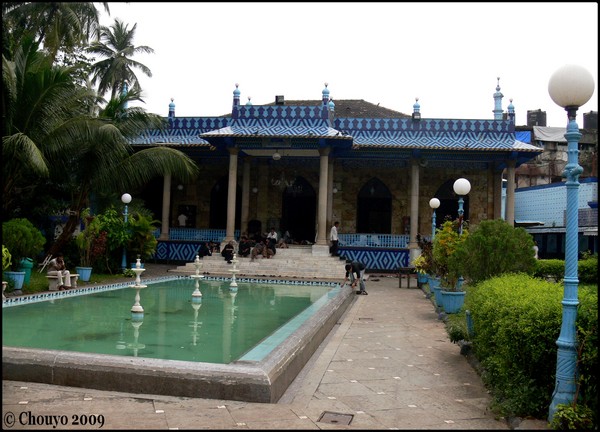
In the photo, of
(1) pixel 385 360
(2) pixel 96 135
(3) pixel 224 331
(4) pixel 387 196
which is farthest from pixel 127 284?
(4) pixel 387 196

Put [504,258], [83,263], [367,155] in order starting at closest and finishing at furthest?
1. [504,258]
2. [83,263]
3. [367,155]

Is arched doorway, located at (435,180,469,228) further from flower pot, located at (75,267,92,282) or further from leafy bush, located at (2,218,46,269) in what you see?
leafy bush, located at (2,218,46,269)

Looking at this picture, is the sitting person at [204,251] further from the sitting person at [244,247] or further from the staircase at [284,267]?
the sitting person at [244,247]

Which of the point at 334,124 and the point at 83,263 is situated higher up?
the point at 334,124

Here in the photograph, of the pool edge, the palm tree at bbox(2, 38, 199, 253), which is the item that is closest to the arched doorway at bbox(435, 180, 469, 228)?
the palm tree at bbox(2, 38, 199, 253)

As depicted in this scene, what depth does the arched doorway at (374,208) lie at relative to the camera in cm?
2336

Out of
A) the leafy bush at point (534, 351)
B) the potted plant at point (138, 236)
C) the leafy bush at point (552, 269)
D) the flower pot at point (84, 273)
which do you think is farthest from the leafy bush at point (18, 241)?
the leafy bush at point (552, 269)

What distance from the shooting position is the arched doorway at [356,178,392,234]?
76.6 feet

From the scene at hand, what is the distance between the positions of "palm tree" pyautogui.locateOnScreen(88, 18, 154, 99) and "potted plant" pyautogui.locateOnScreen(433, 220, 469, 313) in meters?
23.6

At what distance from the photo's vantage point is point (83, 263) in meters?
15.5

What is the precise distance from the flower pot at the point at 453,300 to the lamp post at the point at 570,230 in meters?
5.71

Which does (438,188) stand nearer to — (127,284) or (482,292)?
(127,284)

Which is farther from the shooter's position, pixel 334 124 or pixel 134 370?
pixel 334 124

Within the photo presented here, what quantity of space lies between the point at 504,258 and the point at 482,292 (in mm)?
2310
